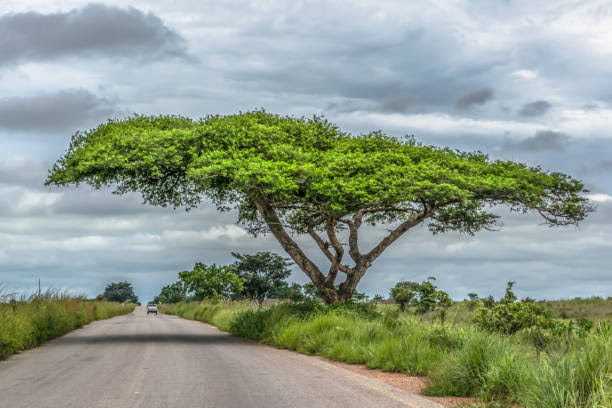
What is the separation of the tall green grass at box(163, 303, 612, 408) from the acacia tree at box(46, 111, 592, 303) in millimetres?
4121

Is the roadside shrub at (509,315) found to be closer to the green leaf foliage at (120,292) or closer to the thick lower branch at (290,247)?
the thick lower branch at (290,247)

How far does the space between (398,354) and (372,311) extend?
876 cm

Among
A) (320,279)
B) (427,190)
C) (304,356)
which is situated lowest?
(304,356)


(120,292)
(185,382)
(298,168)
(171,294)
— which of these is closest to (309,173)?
(298,168)

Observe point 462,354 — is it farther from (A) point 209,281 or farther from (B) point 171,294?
(B) point 171,294

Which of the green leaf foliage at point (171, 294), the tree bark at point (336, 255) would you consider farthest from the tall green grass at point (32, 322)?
the green leaf foliage at point (171, 294)

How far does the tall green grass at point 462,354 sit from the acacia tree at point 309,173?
4.12 m

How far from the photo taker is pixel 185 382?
11.6 m

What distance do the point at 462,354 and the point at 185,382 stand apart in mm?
5044

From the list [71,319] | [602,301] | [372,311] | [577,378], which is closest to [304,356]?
[372,311]

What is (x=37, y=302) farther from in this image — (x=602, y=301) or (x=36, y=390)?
(x=602, y=301)

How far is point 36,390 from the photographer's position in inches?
432

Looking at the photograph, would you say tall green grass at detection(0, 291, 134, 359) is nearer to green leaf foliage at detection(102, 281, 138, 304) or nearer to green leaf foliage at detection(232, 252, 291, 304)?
green leaf foliage at detection(232, 252, 291, 304)

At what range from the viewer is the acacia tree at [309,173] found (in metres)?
23.2
